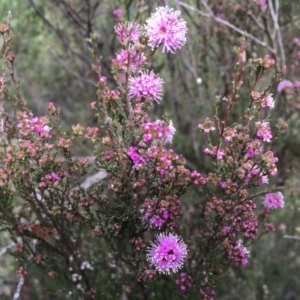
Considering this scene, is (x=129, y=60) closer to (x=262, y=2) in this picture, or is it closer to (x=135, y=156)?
(x=135, y=156)

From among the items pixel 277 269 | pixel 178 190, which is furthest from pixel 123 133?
pixel 277 269

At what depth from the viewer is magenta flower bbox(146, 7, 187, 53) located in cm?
154

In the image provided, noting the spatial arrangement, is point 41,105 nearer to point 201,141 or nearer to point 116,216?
point 201,141

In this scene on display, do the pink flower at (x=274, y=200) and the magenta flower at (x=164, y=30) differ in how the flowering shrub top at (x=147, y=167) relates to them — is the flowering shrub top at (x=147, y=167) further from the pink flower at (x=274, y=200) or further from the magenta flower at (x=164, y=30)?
the pink flower at (x=274, y=200)

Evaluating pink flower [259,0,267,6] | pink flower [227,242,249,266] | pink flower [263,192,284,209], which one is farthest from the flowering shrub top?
pink flower [259,0,267,6]

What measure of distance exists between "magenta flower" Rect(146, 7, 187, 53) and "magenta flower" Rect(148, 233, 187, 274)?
692mm

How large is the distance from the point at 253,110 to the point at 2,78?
0.94 metres

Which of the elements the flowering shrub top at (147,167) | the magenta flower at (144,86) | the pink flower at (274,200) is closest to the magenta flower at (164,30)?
the flowering shrub top at (147,167)

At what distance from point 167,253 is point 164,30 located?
2.64 feet

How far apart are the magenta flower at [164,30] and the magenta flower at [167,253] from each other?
0.69 meters

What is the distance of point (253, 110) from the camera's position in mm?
1549

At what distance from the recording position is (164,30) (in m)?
1.55

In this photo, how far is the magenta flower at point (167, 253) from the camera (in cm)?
164

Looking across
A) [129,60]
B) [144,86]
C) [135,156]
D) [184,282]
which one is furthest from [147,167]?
[184,282]
